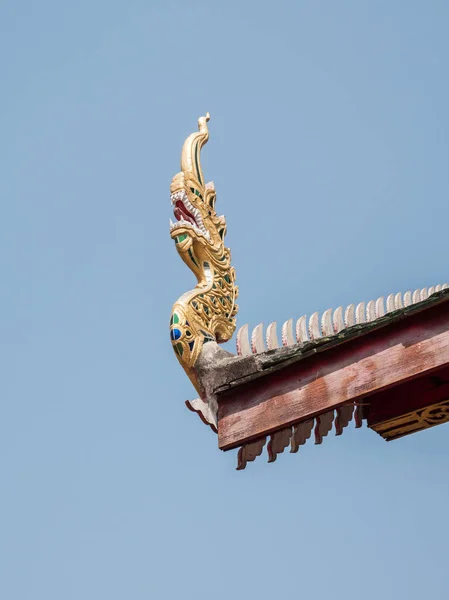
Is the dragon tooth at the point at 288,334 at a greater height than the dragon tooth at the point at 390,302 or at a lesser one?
lesser

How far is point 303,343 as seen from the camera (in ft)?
25.8

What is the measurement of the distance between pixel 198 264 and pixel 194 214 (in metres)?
0.34

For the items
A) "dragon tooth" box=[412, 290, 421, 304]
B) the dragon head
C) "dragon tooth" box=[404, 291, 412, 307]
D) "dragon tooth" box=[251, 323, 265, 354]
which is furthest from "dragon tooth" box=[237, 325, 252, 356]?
"dragon tooth" box=[412, 290, 421, 304]

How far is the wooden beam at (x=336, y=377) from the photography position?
7102 millimetres

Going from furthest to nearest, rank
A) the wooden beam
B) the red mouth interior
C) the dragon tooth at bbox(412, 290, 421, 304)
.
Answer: the dragon tooth at bbox(412, 290, 421, 304), the red mouth interior, the wooden beam

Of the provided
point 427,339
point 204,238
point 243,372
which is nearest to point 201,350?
point 243,372

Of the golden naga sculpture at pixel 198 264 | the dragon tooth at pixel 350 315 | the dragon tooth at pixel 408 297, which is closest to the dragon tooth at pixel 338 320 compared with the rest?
the dragon tooth at pixel 350 315

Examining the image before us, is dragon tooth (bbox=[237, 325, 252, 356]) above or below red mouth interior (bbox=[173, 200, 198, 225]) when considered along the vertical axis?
below

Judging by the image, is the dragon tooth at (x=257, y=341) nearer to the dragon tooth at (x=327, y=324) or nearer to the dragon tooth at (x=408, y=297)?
the dragon tooth at (x=327, y=324)

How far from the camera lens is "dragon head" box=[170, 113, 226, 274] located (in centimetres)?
865

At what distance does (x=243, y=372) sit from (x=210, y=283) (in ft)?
3.14

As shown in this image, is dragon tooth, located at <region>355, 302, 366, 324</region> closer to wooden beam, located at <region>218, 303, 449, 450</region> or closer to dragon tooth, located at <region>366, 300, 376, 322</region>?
dragon tooth, located at <region>366, 300, 376, 322</region>

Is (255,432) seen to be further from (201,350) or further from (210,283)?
(210,283)

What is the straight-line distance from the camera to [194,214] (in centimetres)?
880
